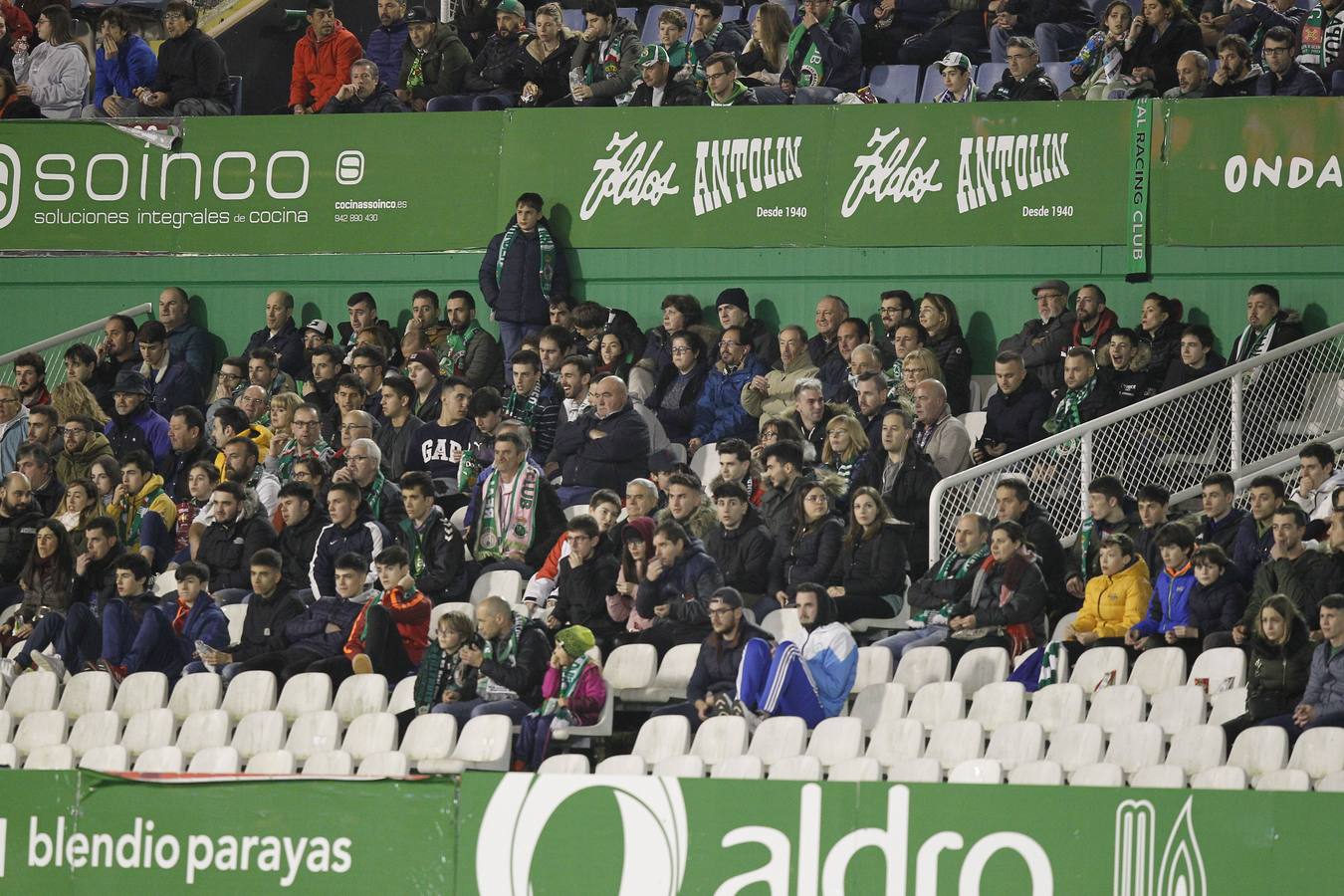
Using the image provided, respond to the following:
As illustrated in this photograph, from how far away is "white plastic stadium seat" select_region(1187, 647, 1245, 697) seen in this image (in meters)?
9.69

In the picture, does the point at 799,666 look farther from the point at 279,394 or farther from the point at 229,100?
the point at 229,100

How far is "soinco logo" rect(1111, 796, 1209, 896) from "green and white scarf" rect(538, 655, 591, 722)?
358 centimetres

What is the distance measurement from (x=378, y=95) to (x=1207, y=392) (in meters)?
6.43

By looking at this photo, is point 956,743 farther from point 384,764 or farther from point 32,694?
point 32,694

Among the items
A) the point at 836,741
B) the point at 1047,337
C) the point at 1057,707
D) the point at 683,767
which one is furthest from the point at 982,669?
the point at 1047,337

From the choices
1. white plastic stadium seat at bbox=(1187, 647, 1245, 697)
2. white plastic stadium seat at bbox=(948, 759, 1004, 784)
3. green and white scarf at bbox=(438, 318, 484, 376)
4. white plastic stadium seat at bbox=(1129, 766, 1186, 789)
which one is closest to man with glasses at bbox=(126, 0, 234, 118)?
green and white scarf at bbox=(438, 318, 484, 376)

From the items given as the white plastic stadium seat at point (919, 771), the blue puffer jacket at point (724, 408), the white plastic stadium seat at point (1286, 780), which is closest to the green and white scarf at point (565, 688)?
the white plastic stadium seat at point (919, 771)

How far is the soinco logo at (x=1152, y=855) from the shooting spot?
7227mm

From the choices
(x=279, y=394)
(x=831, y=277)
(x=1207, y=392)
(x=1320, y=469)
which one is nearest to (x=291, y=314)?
(x=279, y=394)

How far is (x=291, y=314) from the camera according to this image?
15.5 metres

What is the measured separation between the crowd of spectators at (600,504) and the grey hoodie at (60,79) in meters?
2.18

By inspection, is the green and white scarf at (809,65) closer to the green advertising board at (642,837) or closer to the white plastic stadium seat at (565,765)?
the white plastic stadium seat at (565,765)

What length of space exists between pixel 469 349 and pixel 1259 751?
6.77m

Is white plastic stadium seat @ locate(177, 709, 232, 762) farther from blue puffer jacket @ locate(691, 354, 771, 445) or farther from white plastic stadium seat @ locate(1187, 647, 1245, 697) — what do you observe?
white plastic stadium seat @ locate(1187, 647, 1245, 697)
